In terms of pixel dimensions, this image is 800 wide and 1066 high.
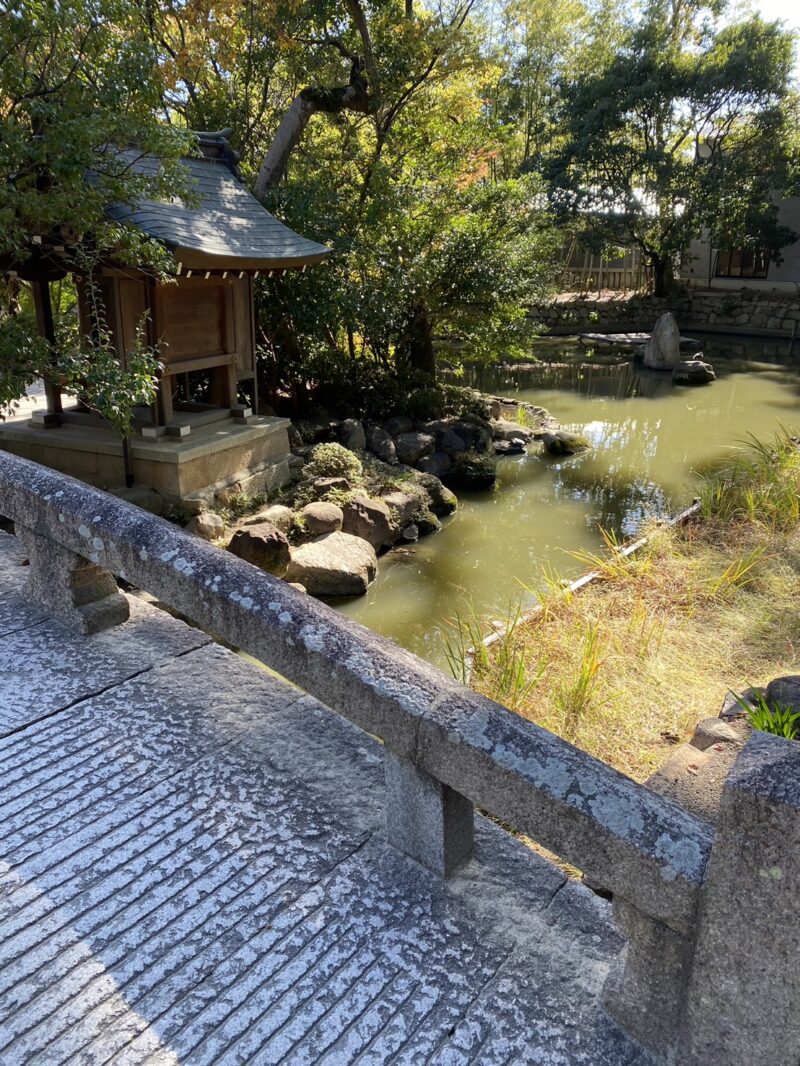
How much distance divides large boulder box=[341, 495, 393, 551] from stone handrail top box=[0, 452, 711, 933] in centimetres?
562

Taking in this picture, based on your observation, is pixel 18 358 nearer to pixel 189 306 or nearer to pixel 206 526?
pixel 206 526

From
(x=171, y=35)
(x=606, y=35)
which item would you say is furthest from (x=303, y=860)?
(x=606, y=35)

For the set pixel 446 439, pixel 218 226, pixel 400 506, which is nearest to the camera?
pixel 218 226

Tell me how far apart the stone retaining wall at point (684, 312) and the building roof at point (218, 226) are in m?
16.5

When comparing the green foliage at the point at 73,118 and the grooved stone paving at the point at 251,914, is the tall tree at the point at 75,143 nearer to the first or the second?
the green foliage at the point at 73,118

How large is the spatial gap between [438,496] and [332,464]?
1.56m

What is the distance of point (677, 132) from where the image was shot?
73.9 ft

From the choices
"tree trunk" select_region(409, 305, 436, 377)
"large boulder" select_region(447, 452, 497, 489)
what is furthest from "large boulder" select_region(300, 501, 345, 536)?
"tree trunk" select_region(409, 305, 436, 377)

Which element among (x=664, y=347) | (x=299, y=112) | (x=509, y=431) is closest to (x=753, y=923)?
(x=509, y=431)

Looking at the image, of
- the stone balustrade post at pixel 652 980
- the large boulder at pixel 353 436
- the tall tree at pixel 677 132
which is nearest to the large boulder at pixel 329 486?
the large boulder at pixel 353 436

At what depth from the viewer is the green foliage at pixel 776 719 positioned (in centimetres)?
404

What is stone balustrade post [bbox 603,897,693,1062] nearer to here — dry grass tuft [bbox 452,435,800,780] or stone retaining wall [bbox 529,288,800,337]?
dry grass tuft [bbox 452,435,800,780]

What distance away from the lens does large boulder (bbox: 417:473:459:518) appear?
10.3 meters

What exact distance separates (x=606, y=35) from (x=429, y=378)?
19.5 m
